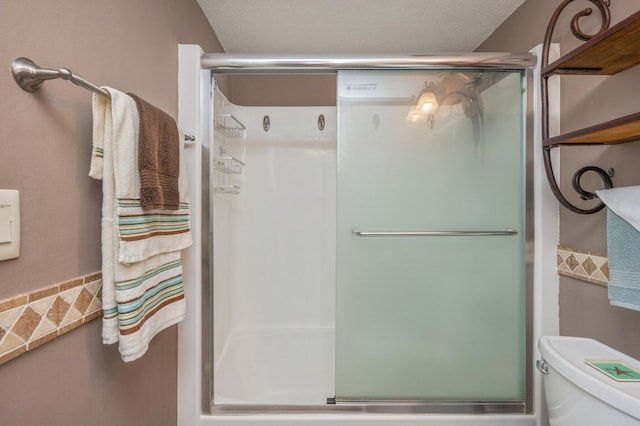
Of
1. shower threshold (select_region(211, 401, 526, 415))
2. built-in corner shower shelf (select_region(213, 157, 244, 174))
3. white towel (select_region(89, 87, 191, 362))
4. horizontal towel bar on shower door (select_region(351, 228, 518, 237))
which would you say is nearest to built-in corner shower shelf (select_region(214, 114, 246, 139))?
built-in corner shower shelf (select_region(213, 157, 244, 174))

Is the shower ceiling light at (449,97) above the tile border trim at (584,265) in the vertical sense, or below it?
above

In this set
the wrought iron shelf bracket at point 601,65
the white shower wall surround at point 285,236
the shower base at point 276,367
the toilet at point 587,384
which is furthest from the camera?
the white shower wall surround at point 285,236

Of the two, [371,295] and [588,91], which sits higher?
[588,91]

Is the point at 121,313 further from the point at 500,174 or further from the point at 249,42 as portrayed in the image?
the point at 249,42

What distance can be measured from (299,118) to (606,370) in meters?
2.10

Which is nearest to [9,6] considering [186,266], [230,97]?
[186,266]

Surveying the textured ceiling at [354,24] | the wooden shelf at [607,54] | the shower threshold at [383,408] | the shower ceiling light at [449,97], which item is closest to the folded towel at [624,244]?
the wooden shelf at [607,54]

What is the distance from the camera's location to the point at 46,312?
0.75 m

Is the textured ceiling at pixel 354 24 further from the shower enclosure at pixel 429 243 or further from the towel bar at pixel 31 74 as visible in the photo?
the towel bar at pixel 31 74

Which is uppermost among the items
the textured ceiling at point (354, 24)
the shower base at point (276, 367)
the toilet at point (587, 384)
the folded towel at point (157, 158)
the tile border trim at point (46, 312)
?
the textured ceiling at point (354, 24)

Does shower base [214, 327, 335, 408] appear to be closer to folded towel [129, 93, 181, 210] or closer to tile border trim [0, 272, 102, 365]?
tile border trim [0, 272, 102, 365]

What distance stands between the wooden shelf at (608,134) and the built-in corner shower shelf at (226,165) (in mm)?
1441

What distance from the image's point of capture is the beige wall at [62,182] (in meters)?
0.67

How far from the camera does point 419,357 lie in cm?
155
